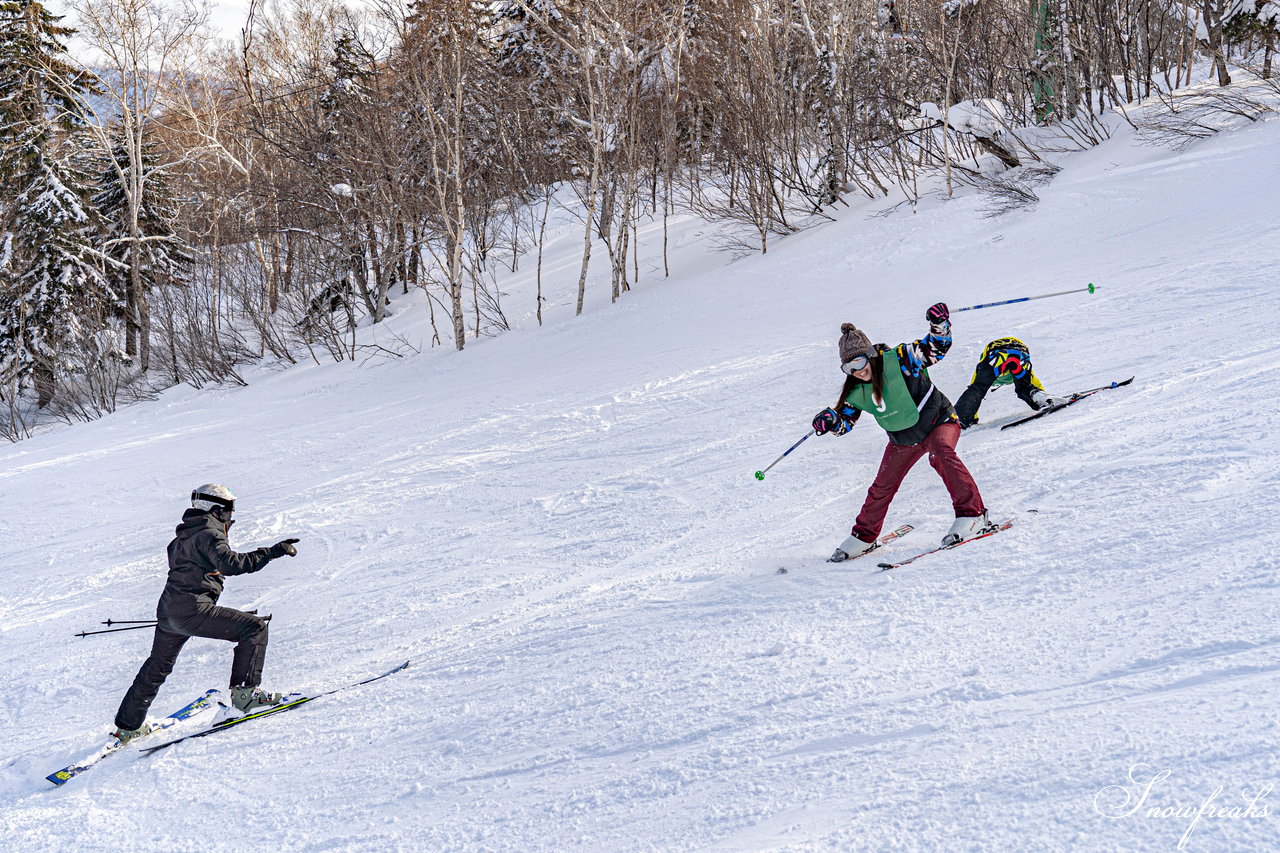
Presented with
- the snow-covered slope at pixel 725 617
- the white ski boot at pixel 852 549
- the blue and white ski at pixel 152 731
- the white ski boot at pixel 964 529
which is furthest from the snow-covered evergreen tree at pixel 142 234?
the white ski boot at pixel 964 529

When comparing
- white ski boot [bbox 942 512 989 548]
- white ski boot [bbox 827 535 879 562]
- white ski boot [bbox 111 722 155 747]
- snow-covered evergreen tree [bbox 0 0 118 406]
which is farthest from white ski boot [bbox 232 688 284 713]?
snow-covered evergreen tree [bbox 0 0 118 406]

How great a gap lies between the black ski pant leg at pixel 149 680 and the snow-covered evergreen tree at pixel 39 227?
25228mm

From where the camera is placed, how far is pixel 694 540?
6.92 m

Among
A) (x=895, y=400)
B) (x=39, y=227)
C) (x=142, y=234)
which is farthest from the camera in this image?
(x=142, y=234)

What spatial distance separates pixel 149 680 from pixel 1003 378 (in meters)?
6.87

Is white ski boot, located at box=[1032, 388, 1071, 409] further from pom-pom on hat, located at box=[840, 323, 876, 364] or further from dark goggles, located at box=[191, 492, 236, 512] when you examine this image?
dark goggles, located at box=[191, 492, 236, 512]

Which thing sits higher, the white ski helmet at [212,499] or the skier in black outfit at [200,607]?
the white ski helmet at [212,499]

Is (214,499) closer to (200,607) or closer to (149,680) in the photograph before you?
(200,607)

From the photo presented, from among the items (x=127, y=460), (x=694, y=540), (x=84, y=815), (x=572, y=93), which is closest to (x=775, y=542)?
(x=694, y=540)

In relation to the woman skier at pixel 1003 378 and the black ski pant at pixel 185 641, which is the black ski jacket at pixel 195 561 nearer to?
the black ski pant at pixel 185 641

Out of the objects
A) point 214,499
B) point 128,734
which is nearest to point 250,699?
point 128,734

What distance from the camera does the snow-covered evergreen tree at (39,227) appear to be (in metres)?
26.4

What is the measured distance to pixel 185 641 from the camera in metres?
5.37

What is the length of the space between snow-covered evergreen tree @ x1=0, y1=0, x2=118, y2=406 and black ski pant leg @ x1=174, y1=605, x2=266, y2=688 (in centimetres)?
2538
